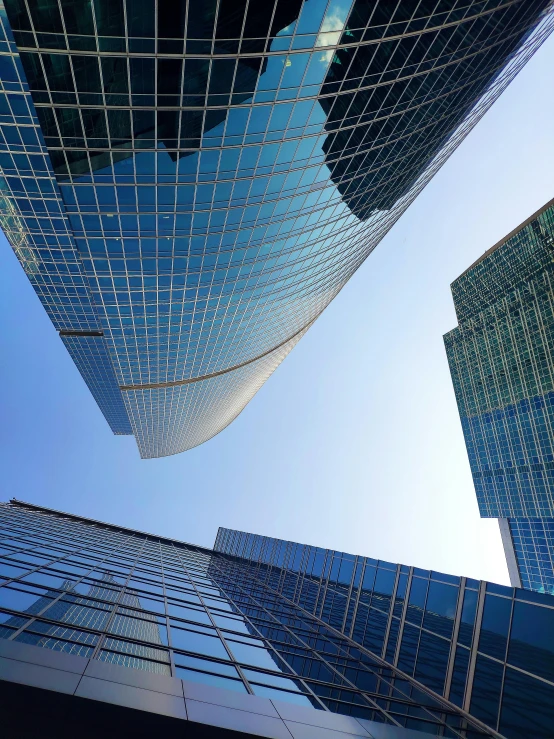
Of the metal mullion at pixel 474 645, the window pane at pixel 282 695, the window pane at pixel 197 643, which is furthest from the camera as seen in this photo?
the window pane at pixel 197 643

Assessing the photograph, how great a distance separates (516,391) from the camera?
103 meters

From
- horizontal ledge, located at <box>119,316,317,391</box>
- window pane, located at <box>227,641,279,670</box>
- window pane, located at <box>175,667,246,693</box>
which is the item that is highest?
horizontal ledge, located at <box>119,316,317,391</box>

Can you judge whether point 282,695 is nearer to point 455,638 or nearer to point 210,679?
point 210,679

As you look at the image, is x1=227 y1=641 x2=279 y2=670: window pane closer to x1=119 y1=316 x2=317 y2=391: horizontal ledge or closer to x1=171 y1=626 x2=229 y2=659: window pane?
x1=171 y1=626 x2=229 y2=659: window pane

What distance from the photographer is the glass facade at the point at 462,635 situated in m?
12.2

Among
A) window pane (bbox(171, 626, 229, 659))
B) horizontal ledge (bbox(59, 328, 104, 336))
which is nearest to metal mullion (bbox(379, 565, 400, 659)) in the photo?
window pane (bbox(171, 626, 229, 659))

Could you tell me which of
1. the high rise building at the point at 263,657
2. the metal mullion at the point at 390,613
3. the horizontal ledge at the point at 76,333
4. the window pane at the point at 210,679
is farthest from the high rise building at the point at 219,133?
the metal mullion at the point at 390,613

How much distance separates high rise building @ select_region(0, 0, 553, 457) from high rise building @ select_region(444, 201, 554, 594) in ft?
174

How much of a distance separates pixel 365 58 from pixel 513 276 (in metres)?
92.2

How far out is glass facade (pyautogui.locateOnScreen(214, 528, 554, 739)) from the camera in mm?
12203

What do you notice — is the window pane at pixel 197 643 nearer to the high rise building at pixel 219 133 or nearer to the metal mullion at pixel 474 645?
the metal mullion at pixel 474 645

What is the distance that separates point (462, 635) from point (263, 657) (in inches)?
241

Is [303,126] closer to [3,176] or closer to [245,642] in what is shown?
[3,176]

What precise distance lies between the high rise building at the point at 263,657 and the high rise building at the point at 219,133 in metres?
22.1
